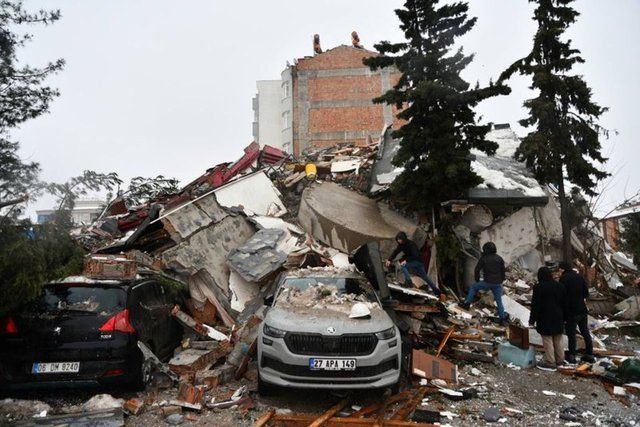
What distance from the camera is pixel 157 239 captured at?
1000 centimetres

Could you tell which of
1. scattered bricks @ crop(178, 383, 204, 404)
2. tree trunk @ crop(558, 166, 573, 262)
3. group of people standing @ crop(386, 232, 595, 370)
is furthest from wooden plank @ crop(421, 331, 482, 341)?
tree trunk @ crop(558, 166, 573, 262)

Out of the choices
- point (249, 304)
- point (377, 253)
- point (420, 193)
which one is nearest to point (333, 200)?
point (420, 193)

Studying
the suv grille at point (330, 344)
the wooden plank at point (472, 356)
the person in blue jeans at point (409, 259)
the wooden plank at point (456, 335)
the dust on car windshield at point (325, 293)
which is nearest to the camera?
the suv grille at point (330, 344)

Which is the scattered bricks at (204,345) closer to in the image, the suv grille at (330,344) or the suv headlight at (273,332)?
the suv headlight at (273,332)

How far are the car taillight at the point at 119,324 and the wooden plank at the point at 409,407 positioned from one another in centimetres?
325

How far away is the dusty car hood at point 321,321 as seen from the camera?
4.91 m

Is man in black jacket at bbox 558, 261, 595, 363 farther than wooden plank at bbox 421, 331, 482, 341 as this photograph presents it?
No

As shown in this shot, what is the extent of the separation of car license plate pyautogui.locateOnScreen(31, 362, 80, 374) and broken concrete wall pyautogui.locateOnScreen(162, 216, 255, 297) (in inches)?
168

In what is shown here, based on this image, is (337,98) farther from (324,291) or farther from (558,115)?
(324,291)

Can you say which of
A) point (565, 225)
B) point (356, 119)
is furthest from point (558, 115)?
point (356, 119)

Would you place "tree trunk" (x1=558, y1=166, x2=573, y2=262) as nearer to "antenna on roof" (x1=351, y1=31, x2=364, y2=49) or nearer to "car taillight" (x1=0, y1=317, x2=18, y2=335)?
"car taillight" (x1=0, y1=317, x2=18, y2=335)

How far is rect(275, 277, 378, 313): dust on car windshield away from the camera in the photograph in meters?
5.66

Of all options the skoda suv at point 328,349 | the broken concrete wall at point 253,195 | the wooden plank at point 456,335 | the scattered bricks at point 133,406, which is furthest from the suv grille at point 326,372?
the broken concrete wall at point 253,195

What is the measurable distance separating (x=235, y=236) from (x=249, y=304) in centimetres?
214
